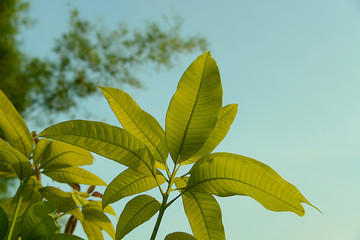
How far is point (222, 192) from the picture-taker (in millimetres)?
597

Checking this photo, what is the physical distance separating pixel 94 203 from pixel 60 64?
18.1 feet

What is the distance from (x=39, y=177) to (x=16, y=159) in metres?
0.29

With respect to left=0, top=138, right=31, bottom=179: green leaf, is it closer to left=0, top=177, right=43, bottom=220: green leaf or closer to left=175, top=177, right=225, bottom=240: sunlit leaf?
left=0, top=177, right=43, bottom=220: green leaf

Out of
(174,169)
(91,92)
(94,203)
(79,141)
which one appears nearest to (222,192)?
(174,169)

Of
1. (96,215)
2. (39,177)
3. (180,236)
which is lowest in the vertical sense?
(180,236)

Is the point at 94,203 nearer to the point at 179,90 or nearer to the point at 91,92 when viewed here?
the point at 179,90

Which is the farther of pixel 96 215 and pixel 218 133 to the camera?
pixel 96 215

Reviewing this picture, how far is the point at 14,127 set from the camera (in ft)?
2.51

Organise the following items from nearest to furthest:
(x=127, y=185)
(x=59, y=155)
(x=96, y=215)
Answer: (x=127, y=185), (x=59, y=155), (x=96, y=215)

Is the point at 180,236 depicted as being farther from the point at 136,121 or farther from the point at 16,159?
the point at 16,159

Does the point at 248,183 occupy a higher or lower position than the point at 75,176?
lower

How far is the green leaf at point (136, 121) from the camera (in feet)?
2.12

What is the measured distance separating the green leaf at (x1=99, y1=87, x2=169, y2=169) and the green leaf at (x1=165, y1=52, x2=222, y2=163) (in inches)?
1.4

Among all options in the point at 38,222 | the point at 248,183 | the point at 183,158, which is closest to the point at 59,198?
the point at 38,222
